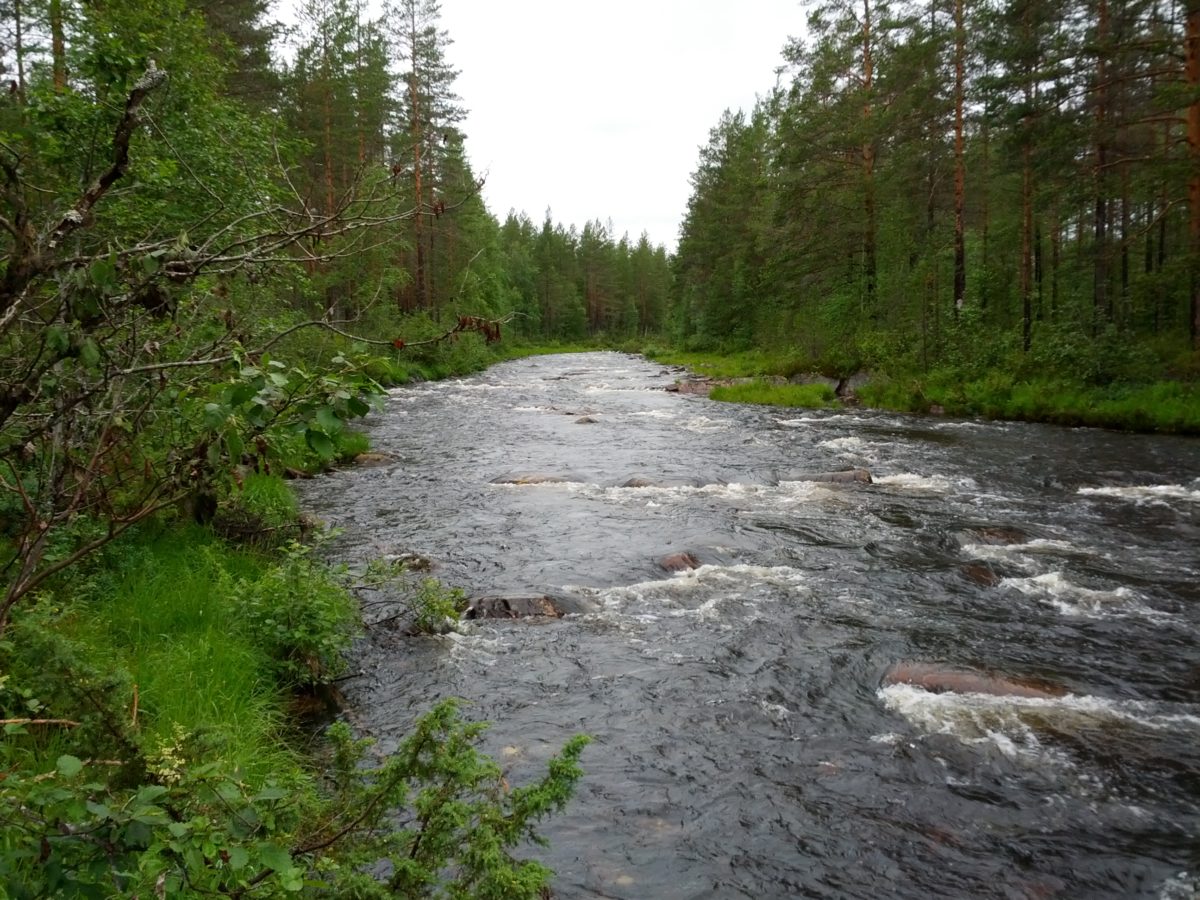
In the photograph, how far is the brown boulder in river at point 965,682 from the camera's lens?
655cm

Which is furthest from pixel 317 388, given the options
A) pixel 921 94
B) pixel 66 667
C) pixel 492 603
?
pixel 921 94

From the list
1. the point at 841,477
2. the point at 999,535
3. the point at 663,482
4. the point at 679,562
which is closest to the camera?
the point at 679,562

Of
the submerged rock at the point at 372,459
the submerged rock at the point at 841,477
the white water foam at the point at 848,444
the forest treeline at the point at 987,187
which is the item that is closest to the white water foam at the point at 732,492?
the submerged rock at the point at 841,477

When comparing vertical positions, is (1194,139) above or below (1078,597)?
above

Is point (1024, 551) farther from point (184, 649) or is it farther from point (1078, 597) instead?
point (184, 649)

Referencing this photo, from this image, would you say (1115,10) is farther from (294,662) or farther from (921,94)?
(294,662)

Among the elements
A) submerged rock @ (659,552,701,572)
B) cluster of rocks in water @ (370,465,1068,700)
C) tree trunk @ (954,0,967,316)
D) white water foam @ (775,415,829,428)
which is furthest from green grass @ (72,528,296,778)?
tree trunk @ (954,0,967,316)

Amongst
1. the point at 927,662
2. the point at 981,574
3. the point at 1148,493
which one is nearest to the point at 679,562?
the point at 927,662

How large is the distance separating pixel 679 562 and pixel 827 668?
3066 mm

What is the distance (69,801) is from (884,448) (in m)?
18.1

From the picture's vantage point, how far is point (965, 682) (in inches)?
264

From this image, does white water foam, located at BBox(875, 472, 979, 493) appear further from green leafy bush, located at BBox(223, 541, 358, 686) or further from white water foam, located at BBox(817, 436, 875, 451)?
green leafy bush, located at BBox(223, 541, 358, 686)

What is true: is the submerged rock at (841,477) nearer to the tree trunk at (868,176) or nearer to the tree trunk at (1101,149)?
the tree trunk at (1101,149)

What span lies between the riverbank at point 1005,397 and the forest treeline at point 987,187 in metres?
0.72
